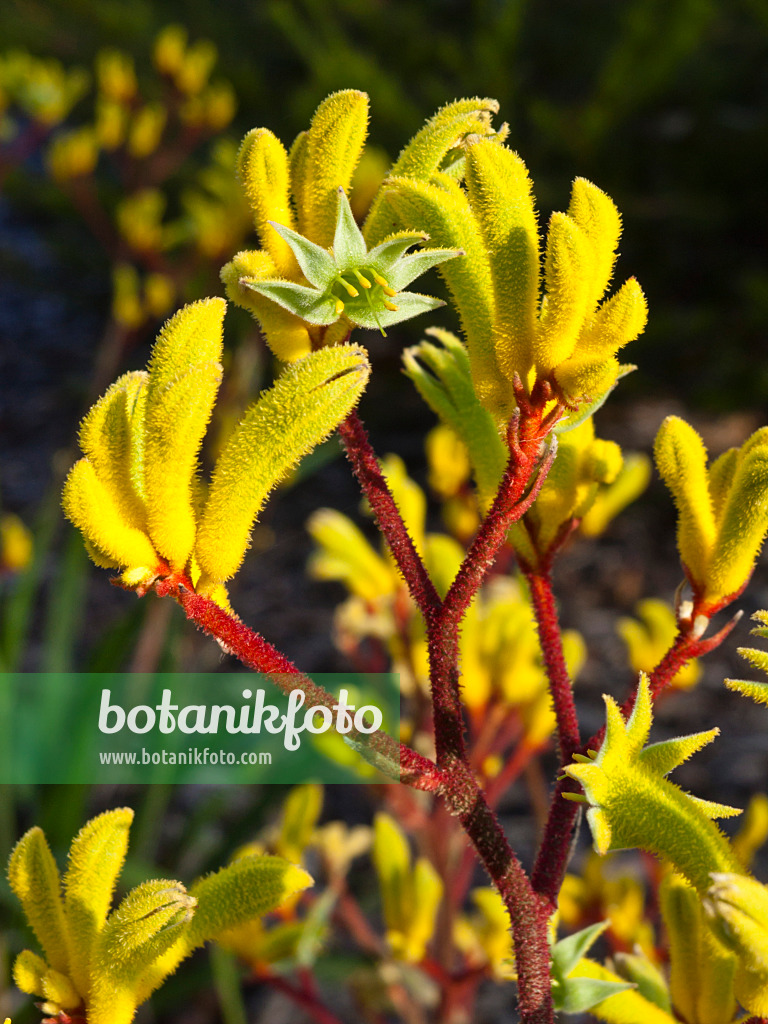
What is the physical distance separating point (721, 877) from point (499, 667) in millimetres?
501

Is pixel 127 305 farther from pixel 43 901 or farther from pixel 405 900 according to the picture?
pixel 43 901

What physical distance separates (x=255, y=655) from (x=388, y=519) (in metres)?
0.09

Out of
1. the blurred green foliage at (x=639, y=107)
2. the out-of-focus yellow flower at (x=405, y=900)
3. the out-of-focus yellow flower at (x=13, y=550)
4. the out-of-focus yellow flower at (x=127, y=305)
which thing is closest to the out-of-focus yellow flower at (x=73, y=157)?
the out-of-focus yellow flower at (x=127, y=305)

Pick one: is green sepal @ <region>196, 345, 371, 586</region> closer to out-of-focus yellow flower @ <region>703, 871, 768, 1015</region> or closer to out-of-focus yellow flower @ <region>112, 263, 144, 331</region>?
out-of-focus yellow flower @ <region>703, 871, 768, 1015</region>

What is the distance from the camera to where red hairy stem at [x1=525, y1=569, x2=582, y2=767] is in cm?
44

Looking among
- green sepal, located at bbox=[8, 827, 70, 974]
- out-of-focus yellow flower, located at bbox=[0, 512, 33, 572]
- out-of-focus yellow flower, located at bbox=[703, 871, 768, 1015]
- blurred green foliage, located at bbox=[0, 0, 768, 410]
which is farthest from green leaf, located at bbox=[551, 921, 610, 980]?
blurred green foliage, located at bbox=[0, 0, 768, 410]

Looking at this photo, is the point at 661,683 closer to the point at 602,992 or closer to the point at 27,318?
the point at 602,992

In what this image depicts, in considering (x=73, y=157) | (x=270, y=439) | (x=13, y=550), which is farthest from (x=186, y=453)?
(x=73, y=157)

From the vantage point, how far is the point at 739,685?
37cm

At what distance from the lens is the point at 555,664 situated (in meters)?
0.46

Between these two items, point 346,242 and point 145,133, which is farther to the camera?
point 145,133

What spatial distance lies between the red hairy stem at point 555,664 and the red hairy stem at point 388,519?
0.07 metres

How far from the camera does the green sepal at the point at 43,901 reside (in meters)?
0.42

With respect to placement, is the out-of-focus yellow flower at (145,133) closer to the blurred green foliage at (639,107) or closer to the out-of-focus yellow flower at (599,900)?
the blurred green foliage at (639,107)
